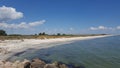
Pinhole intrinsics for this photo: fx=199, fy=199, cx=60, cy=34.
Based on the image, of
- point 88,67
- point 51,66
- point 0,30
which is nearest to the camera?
point 51,66

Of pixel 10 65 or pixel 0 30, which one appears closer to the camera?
pixel 10 65

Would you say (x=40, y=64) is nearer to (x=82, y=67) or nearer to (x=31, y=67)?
(x=31, y=67)

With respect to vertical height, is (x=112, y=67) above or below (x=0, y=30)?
below

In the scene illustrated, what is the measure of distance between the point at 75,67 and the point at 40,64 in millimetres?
4280

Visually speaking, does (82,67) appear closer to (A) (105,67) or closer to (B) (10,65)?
(A) (105,67)

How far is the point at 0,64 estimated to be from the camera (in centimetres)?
2455

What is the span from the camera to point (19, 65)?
2333cm

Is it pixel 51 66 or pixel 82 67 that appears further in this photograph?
pixel 82 67

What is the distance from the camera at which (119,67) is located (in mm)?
22734

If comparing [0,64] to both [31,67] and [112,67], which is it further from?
[112,67]

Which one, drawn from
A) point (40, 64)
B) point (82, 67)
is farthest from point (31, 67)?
point (82, 67)

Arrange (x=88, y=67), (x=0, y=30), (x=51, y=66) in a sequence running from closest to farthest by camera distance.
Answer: (x=51, y=66) → (x=88, y=67) → (x=0, y=30)

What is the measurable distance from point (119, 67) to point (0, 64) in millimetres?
14286

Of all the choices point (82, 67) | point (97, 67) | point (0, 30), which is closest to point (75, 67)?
point (82, 67)
